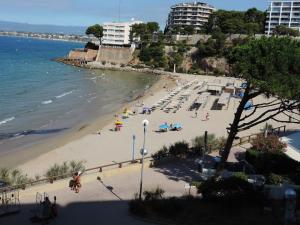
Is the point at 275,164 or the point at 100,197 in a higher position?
the point at 275,164

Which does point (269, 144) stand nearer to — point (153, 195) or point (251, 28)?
point (153, 195)

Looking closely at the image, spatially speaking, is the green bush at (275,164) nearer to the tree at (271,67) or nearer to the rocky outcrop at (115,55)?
the tree at (271,67)

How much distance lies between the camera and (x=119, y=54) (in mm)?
102250

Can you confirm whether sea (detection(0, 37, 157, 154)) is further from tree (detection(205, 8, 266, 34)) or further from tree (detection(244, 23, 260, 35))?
tree (detection(205, 8, 266, 34))

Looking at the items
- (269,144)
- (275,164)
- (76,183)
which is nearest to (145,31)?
(269,144)

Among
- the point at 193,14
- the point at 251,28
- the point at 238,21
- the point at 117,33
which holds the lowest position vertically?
the point at 117,33

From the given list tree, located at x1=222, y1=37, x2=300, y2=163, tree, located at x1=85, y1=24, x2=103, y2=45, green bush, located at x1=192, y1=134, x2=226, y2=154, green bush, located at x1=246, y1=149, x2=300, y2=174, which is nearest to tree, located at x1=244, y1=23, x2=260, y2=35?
tree, located at x1=85, y1=24, x2=103, y2=45

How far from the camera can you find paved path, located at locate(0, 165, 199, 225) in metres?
13.0

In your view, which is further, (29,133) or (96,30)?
(96,30)

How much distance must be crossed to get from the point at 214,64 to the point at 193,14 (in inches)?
2580

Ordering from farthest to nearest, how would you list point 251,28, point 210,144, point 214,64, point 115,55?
point 251,28
point 115,55
point 214,64
point 210,144

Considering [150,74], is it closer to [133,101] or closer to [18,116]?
[133,101]

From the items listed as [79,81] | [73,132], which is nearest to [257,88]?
[73,132]

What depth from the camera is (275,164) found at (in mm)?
17328
